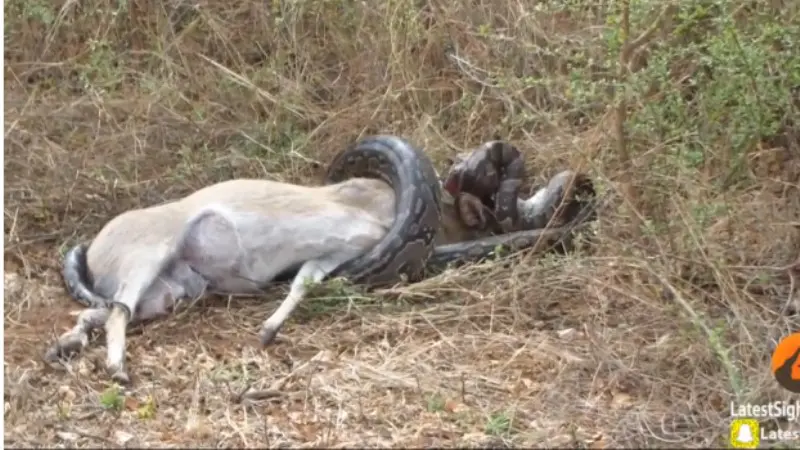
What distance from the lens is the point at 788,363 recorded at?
13.2 feet

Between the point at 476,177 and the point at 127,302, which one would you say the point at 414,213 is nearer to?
the point at 476,177

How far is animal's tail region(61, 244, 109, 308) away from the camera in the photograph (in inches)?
195

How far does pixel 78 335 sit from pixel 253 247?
88 centimetres

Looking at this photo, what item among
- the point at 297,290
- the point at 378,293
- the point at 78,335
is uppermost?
the point at 78,335

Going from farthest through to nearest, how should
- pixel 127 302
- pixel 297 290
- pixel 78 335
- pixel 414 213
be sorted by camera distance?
pixel 414 213
pixel 297 290
pixel 127 302
pixel 78 335

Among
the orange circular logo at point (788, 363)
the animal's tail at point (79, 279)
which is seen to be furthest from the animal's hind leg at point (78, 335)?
the orange circular logo at point (788, 363)

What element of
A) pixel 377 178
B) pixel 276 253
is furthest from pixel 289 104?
pixel 276 253

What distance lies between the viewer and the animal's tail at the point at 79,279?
195 inches

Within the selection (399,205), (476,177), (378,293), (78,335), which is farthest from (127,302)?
(476,177)

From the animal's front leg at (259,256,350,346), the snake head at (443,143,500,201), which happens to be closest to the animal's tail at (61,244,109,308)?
the animal's front leg at (259,256,350,346)

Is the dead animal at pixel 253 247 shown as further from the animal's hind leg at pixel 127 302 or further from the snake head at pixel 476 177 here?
the snake head at pixel 476 177

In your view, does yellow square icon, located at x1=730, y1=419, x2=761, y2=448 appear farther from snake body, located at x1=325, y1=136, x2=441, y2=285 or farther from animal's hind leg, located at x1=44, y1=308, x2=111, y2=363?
animal's hind leg, located at x1=44, y1=308, x2=111, y2=363

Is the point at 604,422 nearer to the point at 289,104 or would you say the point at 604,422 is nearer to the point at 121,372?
the point at 121,372

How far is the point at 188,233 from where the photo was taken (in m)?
5.12
